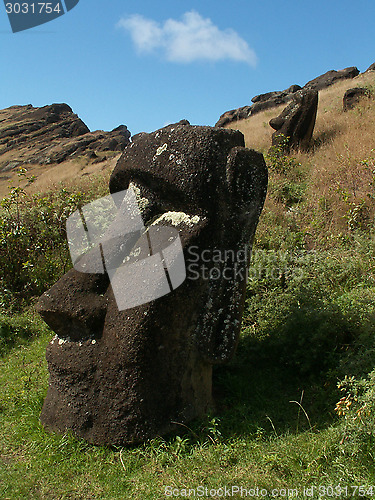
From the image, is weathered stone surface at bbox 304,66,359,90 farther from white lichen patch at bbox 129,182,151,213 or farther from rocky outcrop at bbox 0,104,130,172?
white lichen patch at bbox 129,182,151,213

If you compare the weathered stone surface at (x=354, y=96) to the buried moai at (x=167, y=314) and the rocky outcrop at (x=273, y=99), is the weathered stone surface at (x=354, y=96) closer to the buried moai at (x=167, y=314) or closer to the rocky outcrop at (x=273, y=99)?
the buried moai at (x=167, y=314)

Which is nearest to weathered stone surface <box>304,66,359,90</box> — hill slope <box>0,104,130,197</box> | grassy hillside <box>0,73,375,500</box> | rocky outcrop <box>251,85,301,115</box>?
rocky outcrop <box>251,85,301,115</box>

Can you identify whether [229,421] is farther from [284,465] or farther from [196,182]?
[196,182]

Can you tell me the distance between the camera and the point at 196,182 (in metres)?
2.87

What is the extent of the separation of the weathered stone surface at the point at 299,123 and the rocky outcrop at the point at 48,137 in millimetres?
22065

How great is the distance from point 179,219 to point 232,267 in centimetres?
47

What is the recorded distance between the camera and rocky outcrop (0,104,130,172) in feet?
115

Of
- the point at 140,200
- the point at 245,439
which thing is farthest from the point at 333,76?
the point at 245,439

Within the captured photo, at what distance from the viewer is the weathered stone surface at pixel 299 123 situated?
1144 cm

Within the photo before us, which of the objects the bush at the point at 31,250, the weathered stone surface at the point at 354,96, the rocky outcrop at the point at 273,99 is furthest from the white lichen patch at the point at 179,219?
the rocky outcrop at the point at 273,99

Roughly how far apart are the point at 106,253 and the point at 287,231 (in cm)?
405

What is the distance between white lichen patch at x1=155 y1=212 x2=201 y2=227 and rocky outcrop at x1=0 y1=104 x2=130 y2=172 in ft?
98.4

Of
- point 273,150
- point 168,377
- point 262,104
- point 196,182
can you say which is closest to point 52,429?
point 168,377

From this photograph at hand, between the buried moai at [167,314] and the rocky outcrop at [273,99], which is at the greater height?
the rocky outcrop at [273,99]
